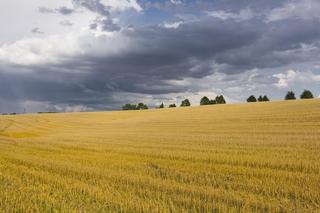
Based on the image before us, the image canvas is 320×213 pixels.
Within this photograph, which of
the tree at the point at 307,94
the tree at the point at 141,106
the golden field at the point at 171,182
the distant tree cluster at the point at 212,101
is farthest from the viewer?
the tree at the point at 141,106

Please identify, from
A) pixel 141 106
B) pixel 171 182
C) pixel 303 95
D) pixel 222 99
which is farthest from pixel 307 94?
pixel 171 182

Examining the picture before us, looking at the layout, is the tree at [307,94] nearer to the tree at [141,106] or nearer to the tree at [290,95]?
the tree at [290,95]

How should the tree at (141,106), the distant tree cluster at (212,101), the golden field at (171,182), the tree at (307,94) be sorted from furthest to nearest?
the tree at (141,106), the distant tree cluster at (212,101), the tree at (307,94), the golden field at (171,182)

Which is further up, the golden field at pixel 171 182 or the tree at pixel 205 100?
the tree at pixel 205 100

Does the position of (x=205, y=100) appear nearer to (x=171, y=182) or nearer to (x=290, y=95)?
(x=290, y=95)

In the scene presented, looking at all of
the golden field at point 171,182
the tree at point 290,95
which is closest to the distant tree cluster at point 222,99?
the tree at point 290,95

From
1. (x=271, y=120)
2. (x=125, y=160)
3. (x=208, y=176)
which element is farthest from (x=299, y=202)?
(x=271, y=120)

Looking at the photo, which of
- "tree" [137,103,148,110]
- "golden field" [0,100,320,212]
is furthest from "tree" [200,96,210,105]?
"golden field" [0,100,320,212]

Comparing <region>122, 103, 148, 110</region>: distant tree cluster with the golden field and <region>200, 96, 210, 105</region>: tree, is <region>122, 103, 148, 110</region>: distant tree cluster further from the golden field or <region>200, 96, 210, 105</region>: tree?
the golden field

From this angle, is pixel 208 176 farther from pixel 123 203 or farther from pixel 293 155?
pixel 293 155

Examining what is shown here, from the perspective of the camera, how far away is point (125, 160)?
578 inches

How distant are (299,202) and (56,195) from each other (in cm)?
512

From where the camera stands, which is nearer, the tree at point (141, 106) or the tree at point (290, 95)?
the tree at point (290, 95)

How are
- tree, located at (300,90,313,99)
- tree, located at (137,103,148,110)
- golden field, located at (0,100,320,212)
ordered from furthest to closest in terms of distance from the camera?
tree, located at (137,103,148,110)
tree, located at (300,90,313,99)
golden field, located at (0,100,320,212)
